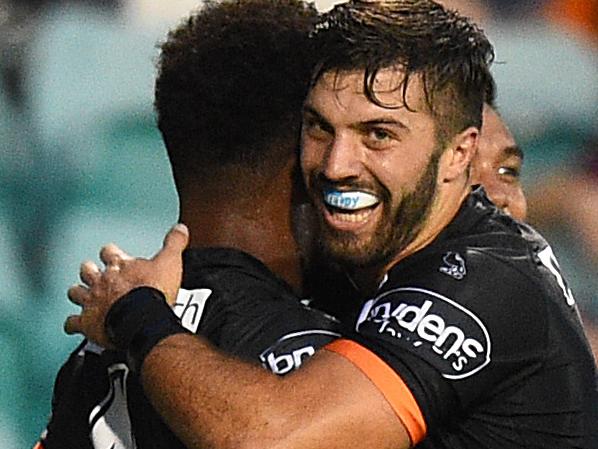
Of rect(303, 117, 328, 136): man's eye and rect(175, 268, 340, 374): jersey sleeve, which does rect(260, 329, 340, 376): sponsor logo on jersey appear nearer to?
rect(175, 268, 340, 374): jersey sleeve

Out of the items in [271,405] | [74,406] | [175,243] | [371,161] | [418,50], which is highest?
[418,50]

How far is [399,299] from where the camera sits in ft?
5.41

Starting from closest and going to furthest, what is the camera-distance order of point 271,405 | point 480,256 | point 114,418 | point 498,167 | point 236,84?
1. point 271,405
2. point 480,256
3. point 114,418
4. point 236,84
5. point 498,167

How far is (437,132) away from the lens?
5.72 ft

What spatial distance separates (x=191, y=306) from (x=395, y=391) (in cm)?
30

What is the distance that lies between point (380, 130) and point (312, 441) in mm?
379

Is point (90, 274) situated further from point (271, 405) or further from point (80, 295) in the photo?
point (271, 405)

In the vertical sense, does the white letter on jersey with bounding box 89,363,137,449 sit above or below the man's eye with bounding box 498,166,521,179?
below

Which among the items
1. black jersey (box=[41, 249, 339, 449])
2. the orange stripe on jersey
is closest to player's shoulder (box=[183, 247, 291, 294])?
A: black jersey (box=[41, 249, 339, 449])

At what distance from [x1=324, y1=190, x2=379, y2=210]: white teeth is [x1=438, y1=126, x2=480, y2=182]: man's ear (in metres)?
0.09

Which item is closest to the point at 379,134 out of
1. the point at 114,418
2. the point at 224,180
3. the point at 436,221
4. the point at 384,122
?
the point at 384,122

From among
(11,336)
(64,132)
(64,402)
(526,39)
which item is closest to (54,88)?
(64,132)

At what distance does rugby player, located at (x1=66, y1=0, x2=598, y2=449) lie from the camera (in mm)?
1589

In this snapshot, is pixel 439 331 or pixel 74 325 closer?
pixel 439 331
